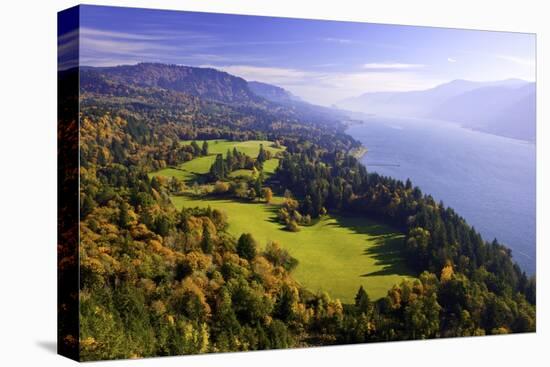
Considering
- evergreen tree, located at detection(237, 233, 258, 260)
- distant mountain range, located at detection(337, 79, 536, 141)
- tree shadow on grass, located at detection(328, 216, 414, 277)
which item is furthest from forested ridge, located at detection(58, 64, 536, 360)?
distant mountain range, located at detection(337, 79, 536, 141)

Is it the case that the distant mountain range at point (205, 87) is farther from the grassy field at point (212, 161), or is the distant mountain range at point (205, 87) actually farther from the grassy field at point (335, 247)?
the grassy field at point (335, 247)

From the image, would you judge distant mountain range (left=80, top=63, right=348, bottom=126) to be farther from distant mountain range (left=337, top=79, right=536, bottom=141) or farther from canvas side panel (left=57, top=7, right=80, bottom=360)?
distant mountain range (left=337, top=79, right=536, bottom=141)

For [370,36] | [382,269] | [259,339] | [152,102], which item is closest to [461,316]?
[382,269]

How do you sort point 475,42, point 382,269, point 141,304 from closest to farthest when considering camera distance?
1. point 141,304
2. point 382,269
3. point 475,42

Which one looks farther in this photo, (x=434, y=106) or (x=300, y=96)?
(x=434, y=106)

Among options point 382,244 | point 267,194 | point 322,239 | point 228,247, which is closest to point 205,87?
point 267,194

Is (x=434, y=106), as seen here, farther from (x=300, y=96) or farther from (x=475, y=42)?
(x=300, y=96)
